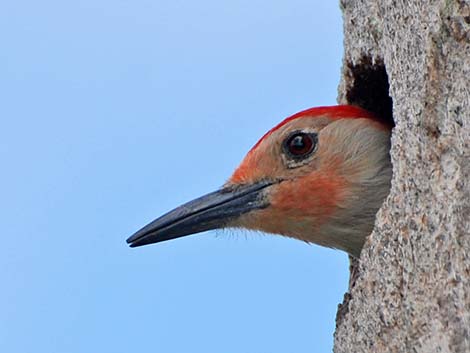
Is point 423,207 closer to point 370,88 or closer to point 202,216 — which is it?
point 202,216

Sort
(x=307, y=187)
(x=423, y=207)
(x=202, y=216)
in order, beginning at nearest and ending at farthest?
Result: (x=423, y=207), (x=307, y=187), (x=202, y=216)

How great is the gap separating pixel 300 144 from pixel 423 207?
1206mm

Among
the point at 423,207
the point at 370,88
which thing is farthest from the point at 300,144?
the point at 423,207

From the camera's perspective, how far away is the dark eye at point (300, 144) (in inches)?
173

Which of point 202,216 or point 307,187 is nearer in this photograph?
point 307,187

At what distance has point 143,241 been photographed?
442 cm

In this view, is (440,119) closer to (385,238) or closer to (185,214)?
(385,238)

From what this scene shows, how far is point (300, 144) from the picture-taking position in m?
4.41

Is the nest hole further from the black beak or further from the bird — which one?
the black beak

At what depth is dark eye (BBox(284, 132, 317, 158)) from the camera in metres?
4.38

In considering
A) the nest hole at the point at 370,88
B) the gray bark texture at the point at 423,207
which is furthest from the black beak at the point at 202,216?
the gray bark texture at the point at 423,207

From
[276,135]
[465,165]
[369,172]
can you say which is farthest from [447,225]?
[276,135]

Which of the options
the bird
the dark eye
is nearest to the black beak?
the bird

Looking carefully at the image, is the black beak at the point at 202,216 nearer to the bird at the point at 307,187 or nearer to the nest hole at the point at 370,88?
the bird at the point at 307,187
